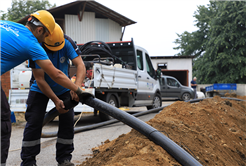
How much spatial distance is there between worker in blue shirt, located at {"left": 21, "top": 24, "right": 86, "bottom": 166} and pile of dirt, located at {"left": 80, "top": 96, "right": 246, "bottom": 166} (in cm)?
41

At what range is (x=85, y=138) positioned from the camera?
5637 millimetres

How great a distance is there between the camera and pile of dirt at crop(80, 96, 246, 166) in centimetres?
251

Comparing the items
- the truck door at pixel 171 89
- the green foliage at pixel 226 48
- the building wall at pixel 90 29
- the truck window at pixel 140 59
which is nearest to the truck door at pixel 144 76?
the truck window at pixel 140 59

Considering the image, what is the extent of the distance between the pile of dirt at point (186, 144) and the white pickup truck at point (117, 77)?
9.62ft

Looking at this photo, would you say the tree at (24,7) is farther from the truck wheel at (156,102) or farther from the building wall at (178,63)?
the truck wheel at (156,102)

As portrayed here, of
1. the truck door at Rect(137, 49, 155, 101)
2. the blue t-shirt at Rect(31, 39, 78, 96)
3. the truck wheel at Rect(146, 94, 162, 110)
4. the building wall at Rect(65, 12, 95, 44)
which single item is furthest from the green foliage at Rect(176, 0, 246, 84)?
Answer: the blue t-shirt at Rect(31, 39, 78, 96)

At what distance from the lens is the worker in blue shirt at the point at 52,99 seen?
10.1 ft

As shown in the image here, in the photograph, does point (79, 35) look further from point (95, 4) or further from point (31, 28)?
point (31, 28)

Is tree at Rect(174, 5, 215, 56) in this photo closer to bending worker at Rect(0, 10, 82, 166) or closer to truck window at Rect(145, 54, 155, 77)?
truck window at Rect(145, 54, 155, 77)

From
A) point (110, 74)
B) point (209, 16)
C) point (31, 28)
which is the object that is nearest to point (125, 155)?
point (31, 28)

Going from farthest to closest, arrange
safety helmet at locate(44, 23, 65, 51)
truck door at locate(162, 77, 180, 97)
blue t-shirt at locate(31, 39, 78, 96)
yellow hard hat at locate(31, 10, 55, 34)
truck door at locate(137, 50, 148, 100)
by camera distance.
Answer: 1. truck door at locate(162, 77, 180, 97)
2. truck door at locate(137, 50, 148, 100)
3. blue t-shirt at locate(31, 39, 78, 96)
4. safety helmet at locate(44, 23, 65, 51)
5. yellow hard hat at locate(31, 10, 55, 34)

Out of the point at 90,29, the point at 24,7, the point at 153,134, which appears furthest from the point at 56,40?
the point at 24,7

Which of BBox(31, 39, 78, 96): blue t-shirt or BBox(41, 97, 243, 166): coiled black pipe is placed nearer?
BBox(41, 97, 243, 166): coiled black pipe

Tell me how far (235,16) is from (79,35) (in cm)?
1988
